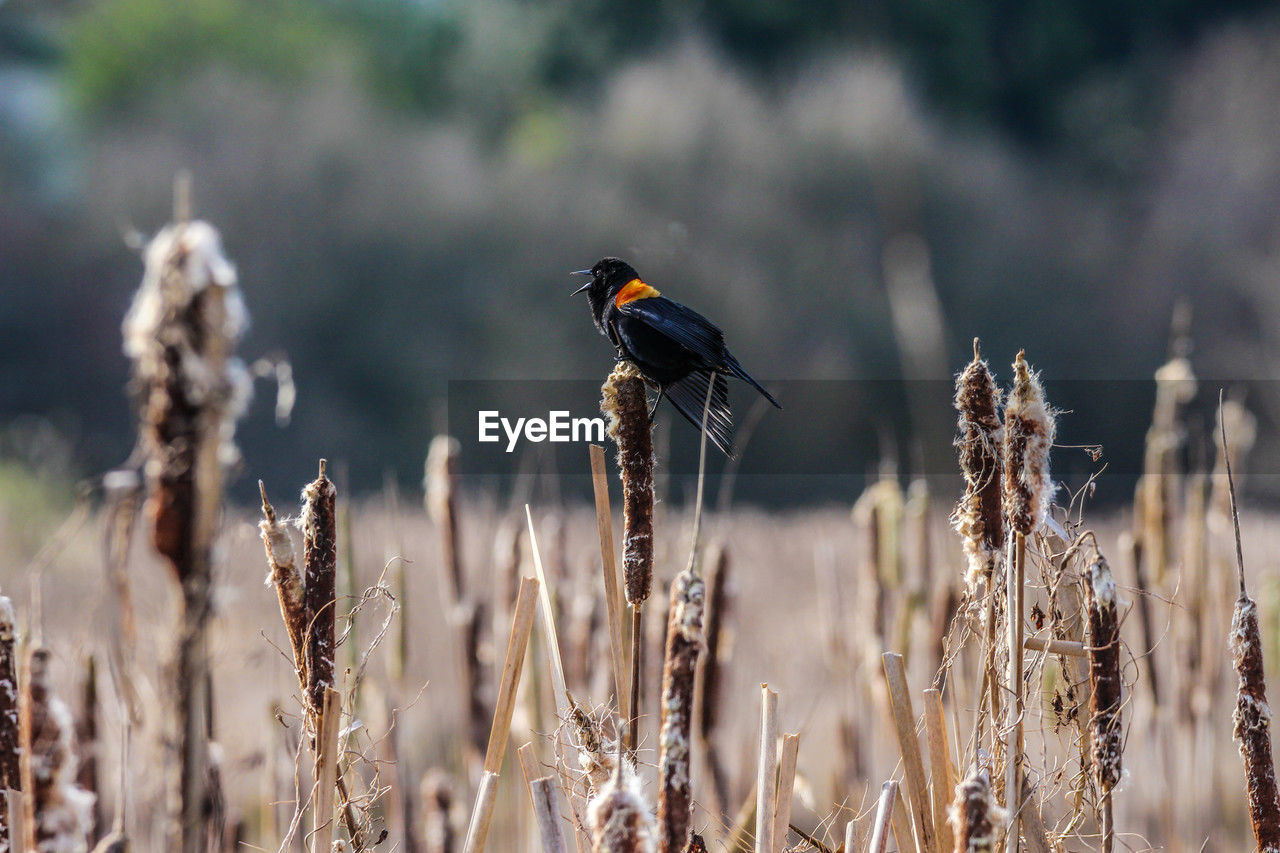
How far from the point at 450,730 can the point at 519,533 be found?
1575 millimetres

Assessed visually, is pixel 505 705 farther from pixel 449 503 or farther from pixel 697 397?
pixel 449 503

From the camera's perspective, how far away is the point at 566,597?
220 centimetres

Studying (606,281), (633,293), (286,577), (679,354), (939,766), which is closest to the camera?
(286,577)

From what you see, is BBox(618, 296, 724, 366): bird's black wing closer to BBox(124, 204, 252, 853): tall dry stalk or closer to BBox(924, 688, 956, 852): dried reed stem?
BBox(924, 688, 956, 852): dried reed stem

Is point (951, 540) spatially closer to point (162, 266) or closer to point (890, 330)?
point (162, 266)

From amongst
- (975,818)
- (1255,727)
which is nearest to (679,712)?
(975,818)

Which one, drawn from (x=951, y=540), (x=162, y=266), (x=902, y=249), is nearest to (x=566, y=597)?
(x=951, y=540)

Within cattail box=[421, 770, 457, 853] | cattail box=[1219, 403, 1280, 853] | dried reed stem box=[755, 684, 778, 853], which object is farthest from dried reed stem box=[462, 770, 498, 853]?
cattail box=[421, 770, 457, 853]

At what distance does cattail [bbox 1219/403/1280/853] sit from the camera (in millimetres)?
968

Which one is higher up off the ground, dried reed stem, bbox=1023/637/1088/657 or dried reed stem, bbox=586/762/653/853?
dried reed stem, bbox=1023/637/1088/657

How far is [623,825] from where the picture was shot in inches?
28.7

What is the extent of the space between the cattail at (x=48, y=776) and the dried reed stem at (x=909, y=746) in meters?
0.67

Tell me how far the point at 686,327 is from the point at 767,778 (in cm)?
66

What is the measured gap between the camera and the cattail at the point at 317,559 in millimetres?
898
